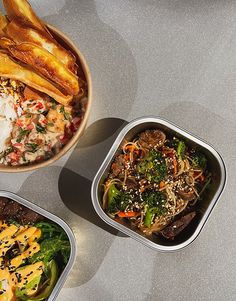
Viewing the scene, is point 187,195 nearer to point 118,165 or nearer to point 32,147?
point 118,165

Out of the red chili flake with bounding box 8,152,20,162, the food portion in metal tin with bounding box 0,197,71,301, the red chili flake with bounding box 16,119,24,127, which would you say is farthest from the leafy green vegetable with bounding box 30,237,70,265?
the red chili flake with bounding box 16,119,24,127

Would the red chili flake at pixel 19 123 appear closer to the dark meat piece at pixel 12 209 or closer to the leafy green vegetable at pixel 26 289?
the dark meat piece at pixel 12 209

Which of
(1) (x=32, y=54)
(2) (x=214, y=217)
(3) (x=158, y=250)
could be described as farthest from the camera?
(2) (x=214, y=217)

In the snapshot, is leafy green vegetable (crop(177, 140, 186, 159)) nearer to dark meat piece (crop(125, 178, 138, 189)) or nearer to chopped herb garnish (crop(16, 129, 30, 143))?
dark meat piece (crop(125, 178, 138, 189))

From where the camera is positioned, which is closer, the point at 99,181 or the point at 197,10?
the point at 99,181

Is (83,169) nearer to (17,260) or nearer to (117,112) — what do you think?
(117,112)

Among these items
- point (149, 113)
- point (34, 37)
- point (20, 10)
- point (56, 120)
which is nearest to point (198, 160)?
point (149, 113)

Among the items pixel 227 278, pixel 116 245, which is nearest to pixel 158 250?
pixel 116 245
